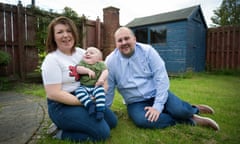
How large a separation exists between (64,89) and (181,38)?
8687 millimetres

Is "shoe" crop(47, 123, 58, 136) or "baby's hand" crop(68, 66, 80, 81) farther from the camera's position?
"shoe" crop(47, 123, 58, 136)

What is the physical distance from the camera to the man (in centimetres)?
223

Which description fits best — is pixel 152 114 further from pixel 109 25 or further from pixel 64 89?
pixel 109 25

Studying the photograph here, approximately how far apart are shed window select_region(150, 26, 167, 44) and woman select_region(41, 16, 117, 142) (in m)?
9.00

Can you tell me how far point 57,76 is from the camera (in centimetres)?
170

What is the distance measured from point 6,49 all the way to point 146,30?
758 cm

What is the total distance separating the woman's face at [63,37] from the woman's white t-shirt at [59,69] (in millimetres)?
68

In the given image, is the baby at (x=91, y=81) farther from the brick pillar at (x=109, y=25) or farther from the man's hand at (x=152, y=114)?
the brick pillar at (x=109, y=25)

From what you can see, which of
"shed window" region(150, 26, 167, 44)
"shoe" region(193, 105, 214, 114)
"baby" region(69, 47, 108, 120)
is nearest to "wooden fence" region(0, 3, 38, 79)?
"baby" region(69, 47, 108, 120)

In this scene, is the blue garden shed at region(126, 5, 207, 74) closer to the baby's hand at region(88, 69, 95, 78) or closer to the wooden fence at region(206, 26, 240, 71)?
the wooden fence at region(206, 26, 240, 71)

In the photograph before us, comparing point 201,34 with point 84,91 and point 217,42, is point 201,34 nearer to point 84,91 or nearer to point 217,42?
point 217,42

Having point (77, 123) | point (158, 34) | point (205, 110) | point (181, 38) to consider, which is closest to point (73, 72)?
point (77, 123)

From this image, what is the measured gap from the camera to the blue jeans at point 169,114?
221 cm

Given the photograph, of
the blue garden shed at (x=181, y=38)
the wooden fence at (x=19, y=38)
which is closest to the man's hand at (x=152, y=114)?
the wooden fence at (x=19, y=38)
